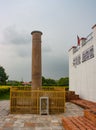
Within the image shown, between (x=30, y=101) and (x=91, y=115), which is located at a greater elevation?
(x=30, y=101)

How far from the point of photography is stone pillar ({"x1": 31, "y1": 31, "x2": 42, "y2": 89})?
1280 centimetres

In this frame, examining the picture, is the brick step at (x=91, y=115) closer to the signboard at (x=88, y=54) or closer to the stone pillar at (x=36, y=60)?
the stone pillar at (x=36, y=60)

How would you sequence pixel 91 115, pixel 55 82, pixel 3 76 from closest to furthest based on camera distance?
1. pixel 91 115
2. pixel 55 82
3. pixel 3 76

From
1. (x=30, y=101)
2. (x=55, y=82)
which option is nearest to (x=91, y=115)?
(x=30, y=101)

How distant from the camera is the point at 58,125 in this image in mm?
8859

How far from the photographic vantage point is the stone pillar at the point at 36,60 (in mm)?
12800

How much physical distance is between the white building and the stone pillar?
4073mm

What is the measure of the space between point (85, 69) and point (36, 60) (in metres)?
5.86

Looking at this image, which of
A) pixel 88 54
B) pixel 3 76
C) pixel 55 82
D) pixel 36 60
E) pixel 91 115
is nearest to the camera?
pixel 91 115

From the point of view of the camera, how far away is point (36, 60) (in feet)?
42.0

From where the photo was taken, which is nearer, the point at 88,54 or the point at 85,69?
the point at 88,54

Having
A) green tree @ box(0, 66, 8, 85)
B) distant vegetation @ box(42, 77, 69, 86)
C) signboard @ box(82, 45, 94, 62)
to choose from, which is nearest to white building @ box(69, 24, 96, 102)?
signboard @ box(82, 45, 94, 62)

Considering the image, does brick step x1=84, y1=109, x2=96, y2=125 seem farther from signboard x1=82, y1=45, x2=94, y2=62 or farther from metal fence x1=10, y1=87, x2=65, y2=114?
signboard x1=82, y1=45, x2=94, y2=62

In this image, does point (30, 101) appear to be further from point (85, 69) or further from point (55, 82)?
point (55, 82)
